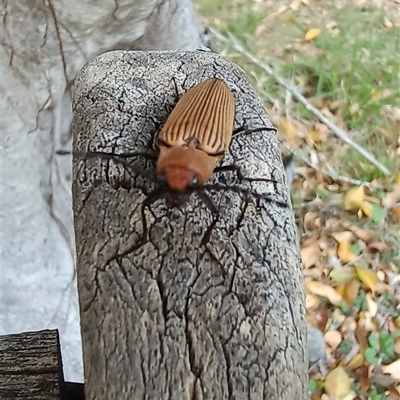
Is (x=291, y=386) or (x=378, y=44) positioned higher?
(x=378, y=44)

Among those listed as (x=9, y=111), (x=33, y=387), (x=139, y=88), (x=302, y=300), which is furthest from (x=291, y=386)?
(x=9, y=111)

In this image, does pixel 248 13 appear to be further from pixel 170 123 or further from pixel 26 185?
pixel 170 123

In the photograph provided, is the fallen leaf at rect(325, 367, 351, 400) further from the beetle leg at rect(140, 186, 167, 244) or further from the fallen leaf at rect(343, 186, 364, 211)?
the beetle leg at rect(140, 186, 167, 244)

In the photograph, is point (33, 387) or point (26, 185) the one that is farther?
point (26, 185)

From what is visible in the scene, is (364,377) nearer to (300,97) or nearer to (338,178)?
(338,178)

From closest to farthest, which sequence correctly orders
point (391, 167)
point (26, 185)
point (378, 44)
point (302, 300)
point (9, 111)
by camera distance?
1. point (302, 300)
2. point (9, 111)
3. point (26, 185)
4. point (391, 167)
5. point (378, 44)

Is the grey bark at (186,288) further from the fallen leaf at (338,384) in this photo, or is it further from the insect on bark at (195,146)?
the fallen leaf at (338,384)

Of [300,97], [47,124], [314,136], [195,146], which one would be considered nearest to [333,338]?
[314,136]
